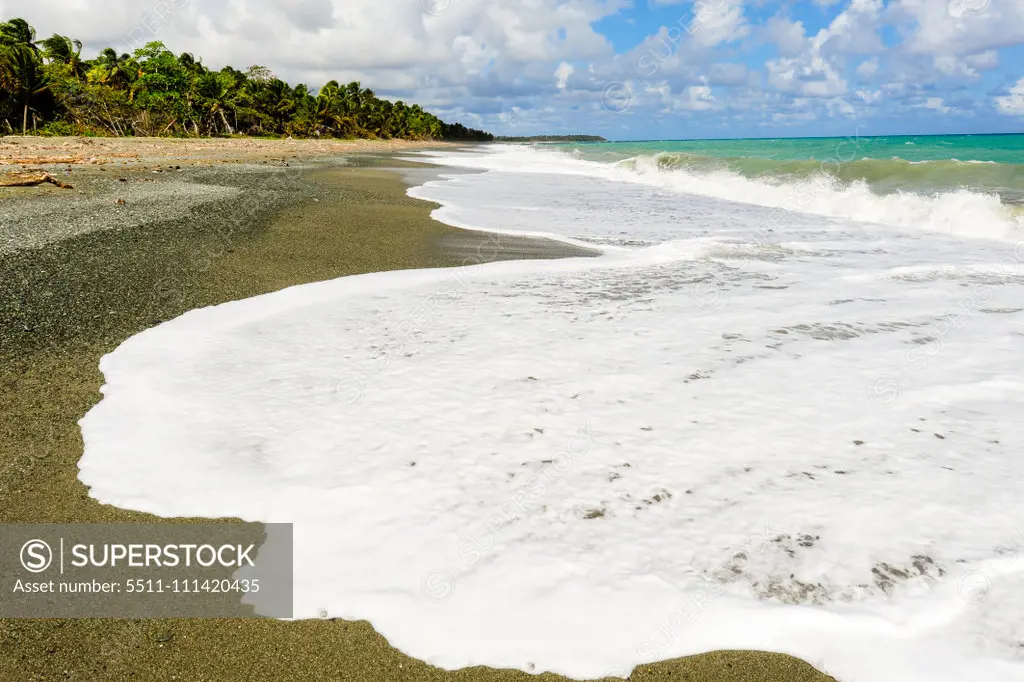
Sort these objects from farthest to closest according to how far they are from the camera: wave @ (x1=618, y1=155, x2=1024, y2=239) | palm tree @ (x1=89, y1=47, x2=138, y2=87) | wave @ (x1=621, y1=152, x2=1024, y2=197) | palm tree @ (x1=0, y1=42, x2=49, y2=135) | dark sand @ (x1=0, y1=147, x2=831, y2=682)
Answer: palm tree @ (x1=89, y1=47, x2=138, y2=87)
palm tree @ (x1=0, y1=42, x2=49, y2=135)
wave @ (x1=621, y1=152, x2=1024, y2=197)
wave @ (x1=618, y1=155, x2=1024, y2=239)
dark sand @ (x1=0, y1=147, x2=831, y2=682)

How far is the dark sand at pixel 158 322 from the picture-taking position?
7.43 feet

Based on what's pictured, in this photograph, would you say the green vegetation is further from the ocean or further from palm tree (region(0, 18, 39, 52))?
the ocean

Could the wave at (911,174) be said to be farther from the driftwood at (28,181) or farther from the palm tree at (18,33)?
the palm tree at (18,33)

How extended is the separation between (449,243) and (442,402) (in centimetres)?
634

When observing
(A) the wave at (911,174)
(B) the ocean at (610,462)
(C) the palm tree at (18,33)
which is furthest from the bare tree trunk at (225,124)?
(B) the ocean at (610,462)

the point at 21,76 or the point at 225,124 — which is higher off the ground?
the point at 21,76

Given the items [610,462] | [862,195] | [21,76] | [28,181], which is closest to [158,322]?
[610,462]

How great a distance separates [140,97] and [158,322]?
6238cm

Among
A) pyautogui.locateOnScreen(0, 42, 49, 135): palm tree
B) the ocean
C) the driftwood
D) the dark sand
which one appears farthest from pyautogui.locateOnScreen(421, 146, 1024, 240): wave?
pyautogui.locateOnScreen(0, 42, 49, 135): palm tree

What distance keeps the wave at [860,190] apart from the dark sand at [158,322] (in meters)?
9.29

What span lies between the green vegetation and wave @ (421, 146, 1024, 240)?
44.4 metres

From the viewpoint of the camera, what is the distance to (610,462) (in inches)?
141

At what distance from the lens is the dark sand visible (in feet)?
7.43

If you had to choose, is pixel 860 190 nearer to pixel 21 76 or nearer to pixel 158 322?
pixel 158 322
